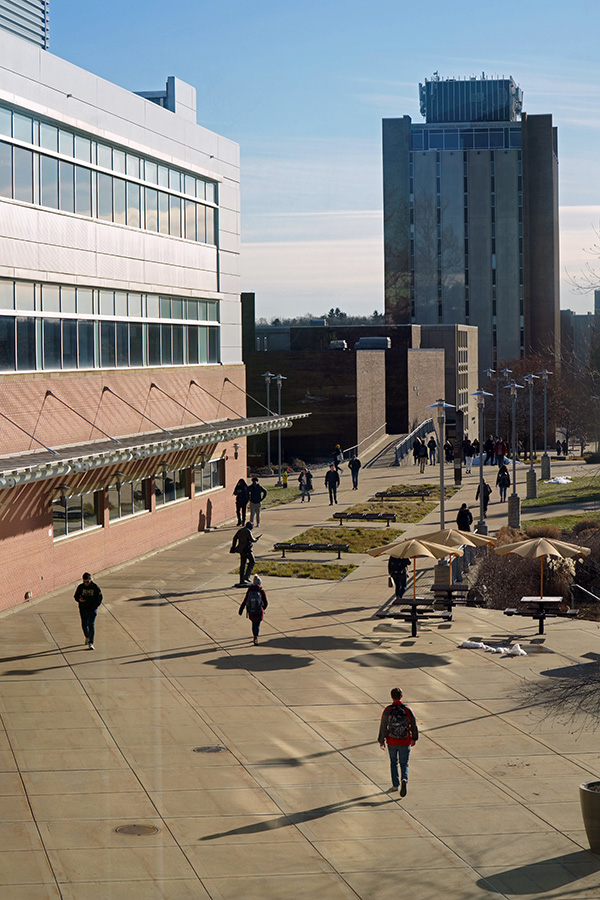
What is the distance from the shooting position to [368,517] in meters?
40.6

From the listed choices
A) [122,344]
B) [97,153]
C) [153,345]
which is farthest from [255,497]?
[97,153]

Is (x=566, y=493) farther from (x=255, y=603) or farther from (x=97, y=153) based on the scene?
(x=255, y=603)

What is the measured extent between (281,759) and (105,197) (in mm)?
19479

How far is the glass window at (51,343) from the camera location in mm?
27344

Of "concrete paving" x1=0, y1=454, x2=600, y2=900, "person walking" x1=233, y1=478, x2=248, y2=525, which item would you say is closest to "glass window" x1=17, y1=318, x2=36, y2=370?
"concrete paving" x1=0, y1=454, x2=600, y2=900

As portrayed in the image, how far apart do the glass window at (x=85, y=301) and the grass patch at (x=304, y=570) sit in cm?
833

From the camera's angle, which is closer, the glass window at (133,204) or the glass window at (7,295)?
the glass window at (7,295)

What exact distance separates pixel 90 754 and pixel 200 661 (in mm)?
5466

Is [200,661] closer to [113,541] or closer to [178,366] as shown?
[113,541]

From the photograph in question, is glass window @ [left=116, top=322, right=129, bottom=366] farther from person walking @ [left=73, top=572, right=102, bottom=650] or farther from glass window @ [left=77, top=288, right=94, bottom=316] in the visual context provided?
person walking @ [left=73, top=572, right=102, bottom=650]

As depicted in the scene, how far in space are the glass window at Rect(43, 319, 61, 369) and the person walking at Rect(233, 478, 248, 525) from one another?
12.3 m

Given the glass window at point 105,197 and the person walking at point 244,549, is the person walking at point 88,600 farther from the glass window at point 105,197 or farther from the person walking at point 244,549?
the glass window at point 105,197

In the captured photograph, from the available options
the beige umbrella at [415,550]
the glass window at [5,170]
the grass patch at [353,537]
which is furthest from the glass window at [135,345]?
the beige umbrella at [415,550]

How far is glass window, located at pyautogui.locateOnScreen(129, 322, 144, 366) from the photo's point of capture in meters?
32.9
